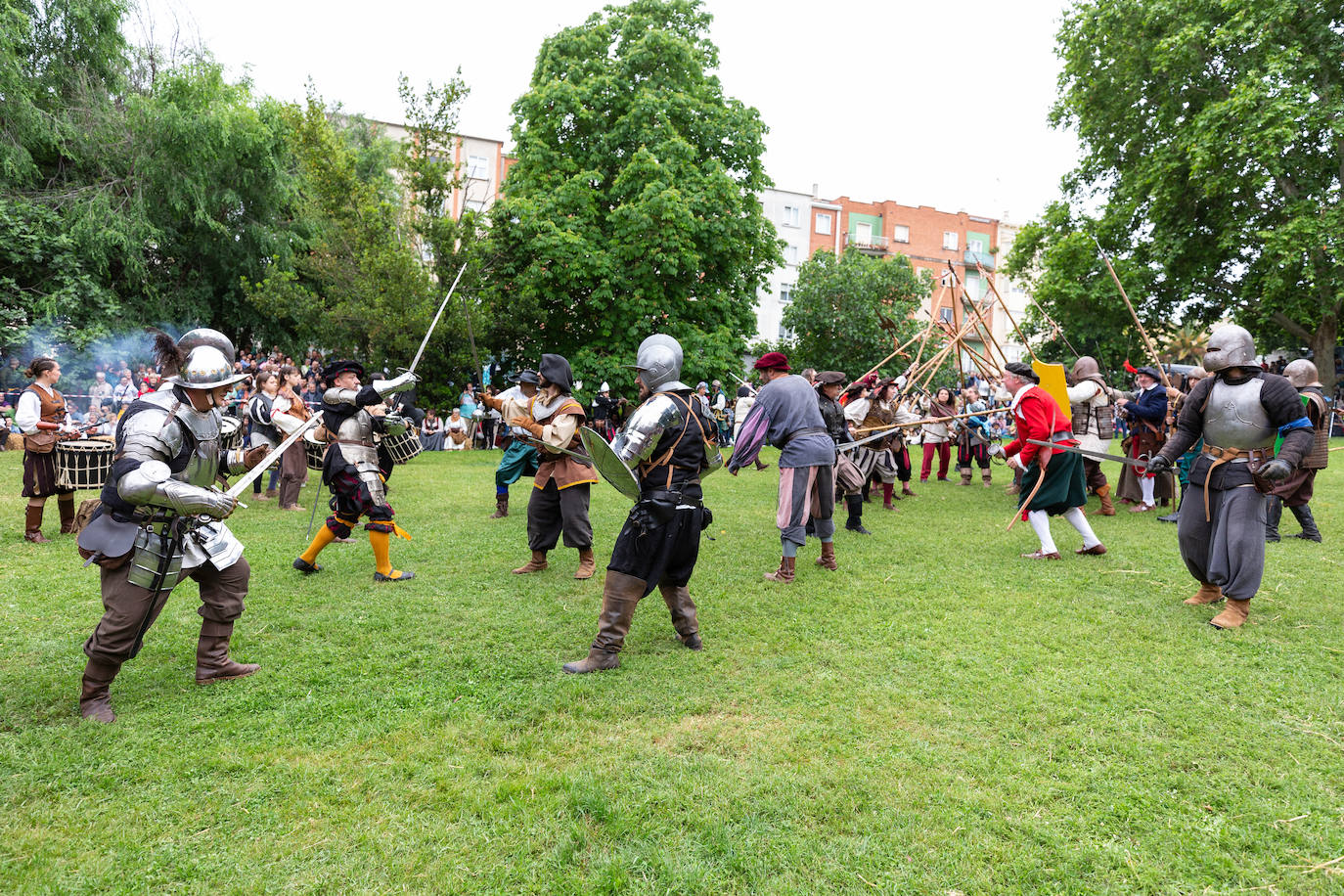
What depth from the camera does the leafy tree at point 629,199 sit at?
64.2 feet

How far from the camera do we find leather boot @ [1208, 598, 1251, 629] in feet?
17.5

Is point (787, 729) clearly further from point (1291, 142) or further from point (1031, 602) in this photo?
point (1291, 142)

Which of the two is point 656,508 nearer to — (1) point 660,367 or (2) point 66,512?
(1) point 660,367

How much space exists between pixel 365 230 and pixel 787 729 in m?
17.3

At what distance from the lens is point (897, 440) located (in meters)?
11.8

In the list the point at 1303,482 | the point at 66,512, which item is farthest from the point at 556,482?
the point at 1303,482

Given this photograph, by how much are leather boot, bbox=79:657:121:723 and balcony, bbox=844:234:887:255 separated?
4564 cm

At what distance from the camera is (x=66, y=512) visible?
7.98 meters

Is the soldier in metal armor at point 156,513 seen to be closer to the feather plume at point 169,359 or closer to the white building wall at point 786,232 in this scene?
the feather plume at point 169,359

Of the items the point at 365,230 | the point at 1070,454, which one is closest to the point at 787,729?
the point at 1070,454

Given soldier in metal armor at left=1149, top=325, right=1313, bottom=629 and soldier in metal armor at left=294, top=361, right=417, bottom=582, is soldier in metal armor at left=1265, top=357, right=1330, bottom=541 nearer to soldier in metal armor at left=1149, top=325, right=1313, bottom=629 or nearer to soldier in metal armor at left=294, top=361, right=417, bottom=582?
soldier in metal armor at left=1149, top=325, right=1313, bottom=629

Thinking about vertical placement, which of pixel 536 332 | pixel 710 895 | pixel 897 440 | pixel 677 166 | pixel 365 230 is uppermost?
pixel 677 166

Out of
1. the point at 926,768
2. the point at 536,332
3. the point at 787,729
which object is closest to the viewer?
the point at 926,768

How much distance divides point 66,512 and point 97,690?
5.35m
